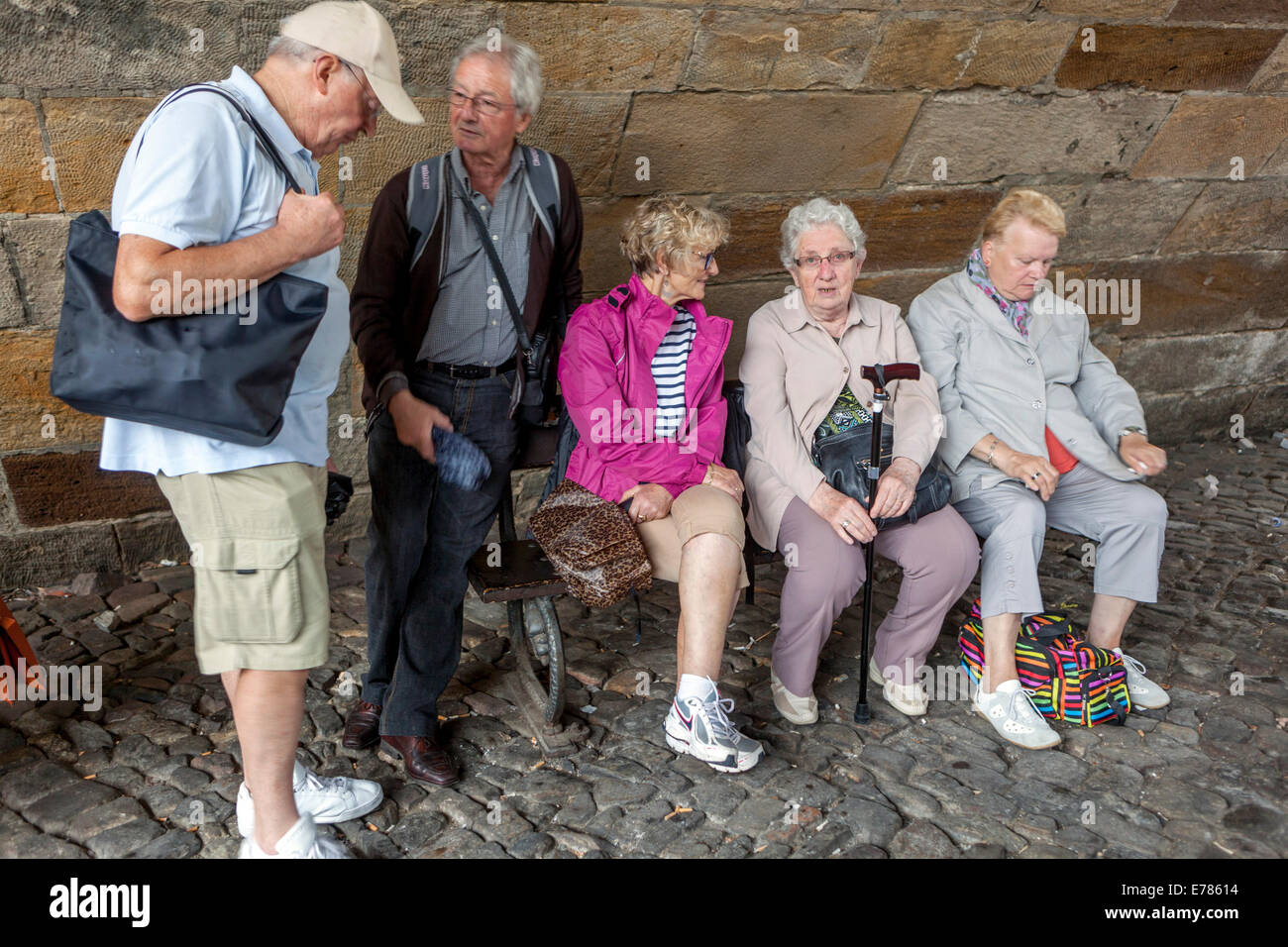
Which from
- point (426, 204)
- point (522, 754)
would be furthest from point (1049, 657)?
point (426, 204)

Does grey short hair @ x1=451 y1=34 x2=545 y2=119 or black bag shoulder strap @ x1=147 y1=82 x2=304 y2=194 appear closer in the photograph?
black bag shoulder strap @ x1=147 y1=82 x2=304 y2=194

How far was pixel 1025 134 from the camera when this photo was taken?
5113mm

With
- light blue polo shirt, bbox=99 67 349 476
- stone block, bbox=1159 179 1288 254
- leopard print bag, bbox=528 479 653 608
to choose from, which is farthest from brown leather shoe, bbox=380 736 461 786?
stone block, bbox=1159 179 1288 254

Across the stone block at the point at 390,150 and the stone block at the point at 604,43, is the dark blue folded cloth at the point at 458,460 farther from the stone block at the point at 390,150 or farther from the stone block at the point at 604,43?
the stone block at the point at 604,43

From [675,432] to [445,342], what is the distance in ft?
2.73

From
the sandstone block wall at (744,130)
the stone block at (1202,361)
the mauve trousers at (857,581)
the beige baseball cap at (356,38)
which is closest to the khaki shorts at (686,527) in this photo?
the mauve trousers at (857,581)

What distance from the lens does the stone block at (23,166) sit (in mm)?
3521

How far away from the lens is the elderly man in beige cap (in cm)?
226

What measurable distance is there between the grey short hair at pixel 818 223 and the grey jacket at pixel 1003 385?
1.44 feet

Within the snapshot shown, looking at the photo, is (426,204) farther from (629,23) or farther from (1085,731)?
(1085,731)

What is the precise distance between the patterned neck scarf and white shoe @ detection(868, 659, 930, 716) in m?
1.34

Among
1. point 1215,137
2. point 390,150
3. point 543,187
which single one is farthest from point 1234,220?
point 390,150

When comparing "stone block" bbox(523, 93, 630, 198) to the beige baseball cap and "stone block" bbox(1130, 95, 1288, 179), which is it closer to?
the beige baseball cap

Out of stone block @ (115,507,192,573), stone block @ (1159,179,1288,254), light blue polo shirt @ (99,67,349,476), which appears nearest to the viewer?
light blue polo shirt @ (99,67,349,476)
